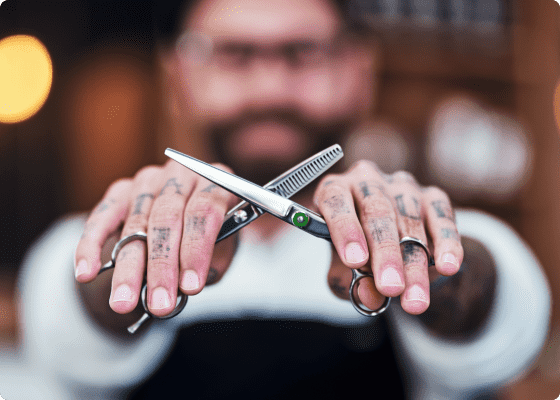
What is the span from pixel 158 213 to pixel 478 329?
0.42m

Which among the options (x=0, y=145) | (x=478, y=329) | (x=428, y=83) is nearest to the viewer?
(x=478, y=329)

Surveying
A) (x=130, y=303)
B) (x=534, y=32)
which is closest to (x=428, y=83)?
(x=534, y=32)

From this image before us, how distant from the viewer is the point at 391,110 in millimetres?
1187

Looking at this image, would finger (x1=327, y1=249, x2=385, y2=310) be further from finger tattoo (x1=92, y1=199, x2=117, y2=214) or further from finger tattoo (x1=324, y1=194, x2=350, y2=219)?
finger tattoo (x1=92, y1=199, x2=117, y2=214)

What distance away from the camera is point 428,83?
1.22 m

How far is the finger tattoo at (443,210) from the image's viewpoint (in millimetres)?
415

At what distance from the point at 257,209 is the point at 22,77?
72 centimetres

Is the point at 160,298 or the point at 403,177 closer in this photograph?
the point at 160,298

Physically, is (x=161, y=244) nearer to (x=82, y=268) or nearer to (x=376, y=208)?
(x=82, y=268)

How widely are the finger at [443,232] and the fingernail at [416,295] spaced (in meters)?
0.04

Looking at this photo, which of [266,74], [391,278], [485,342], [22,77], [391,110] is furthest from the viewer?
[391,110]

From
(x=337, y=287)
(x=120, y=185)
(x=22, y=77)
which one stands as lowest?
(x=337, y=287)

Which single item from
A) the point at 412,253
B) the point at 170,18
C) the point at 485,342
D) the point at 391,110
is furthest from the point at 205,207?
the point at 391,110

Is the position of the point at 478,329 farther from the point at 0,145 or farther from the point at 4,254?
the point at 0,145
